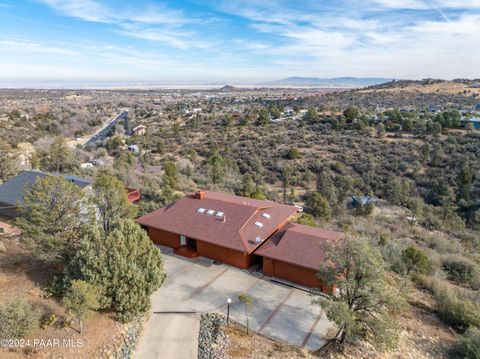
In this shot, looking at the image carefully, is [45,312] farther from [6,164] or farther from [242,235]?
[6,164]

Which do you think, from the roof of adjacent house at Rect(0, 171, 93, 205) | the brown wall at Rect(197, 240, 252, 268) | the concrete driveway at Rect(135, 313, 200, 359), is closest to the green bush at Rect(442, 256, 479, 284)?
the brown wall at Rect(197, 240, 252, 268)

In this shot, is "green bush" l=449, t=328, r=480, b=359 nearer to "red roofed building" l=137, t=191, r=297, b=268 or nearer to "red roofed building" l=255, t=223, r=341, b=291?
"red roofed building" l=255, t=223, r=341, b=291

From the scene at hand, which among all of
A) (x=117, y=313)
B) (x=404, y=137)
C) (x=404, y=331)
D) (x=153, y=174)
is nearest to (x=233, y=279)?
(x=117, y=313)

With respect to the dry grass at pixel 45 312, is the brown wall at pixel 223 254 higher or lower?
lower

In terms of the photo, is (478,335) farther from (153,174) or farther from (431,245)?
(153,174)

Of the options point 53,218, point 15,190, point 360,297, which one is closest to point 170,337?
point 53,218

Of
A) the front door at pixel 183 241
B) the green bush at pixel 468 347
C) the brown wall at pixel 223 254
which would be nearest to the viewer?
the green bush at pixel 468 347

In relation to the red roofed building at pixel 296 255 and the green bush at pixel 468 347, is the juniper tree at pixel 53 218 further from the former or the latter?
the green bush at pixel 468 347

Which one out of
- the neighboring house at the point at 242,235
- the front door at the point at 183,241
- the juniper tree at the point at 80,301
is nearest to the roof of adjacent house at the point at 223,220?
the neighboring house at the point at 242,235
